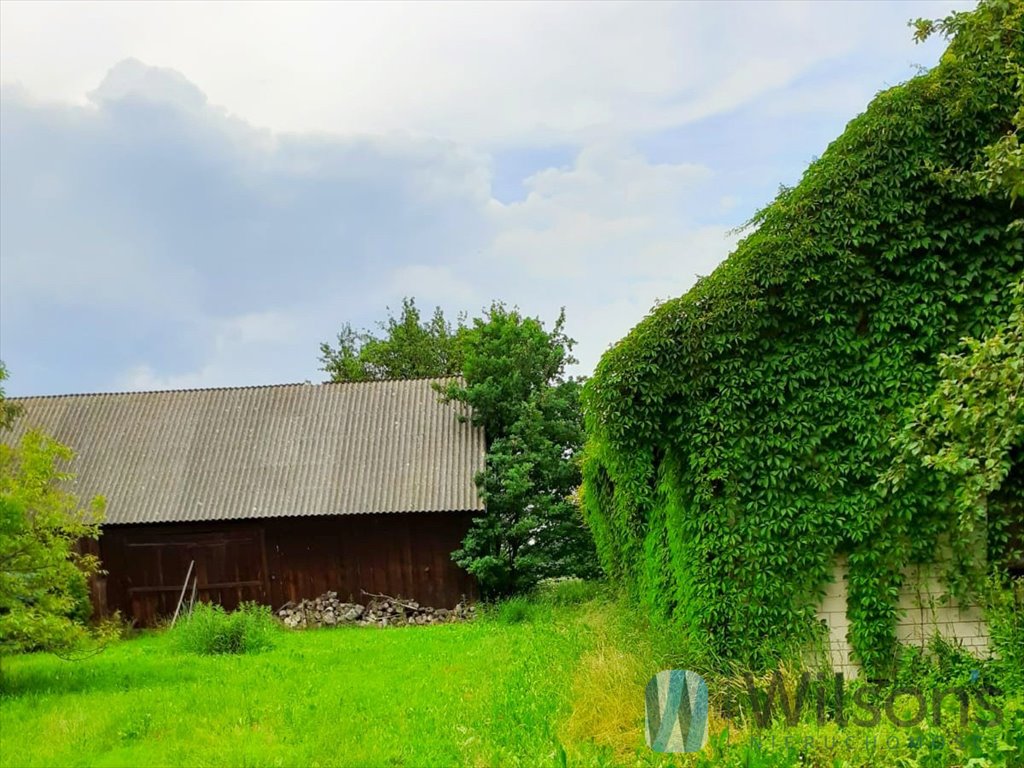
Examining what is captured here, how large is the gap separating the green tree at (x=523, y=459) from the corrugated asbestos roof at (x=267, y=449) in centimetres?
73

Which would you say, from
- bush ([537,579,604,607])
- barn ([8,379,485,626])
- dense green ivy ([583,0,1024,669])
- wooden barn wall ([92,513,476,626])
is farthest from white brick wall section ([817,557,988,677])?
wooden barn wall ([92,513,476,626])

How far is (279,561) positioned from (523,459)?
619 centimetres

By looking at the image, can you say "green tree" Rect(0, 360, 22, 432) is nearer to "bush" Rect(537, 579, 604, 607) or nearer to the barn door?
the barn door

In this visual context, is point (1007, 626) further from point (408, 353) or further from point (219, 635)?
point (408, 353)

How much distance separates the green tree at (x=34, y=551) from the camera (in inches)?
444

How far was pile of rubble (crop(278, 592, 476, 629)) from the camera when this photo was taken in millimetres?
19734

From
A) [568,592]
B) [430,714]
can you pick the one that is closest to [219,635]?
[430,714]

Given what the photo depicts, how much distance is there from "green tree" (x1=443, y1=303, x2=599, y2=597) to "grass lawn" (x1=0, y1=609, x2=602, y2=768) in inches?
166

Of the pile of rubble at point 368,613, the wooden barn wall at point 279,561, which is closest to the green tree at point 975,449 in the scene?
the pile of rubble at point 368,613

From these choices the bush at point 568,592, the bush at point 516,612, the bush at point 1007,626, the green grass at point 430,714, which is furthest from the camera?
the bush at point 568,592

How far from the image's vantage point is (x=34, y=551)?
11.6 m

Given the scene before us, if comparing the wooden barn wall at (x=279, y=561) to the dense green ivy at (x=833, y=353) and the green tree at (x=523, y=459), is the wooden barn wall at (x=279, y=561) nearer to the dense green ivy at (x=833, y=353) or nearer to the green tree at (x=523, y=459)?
the green tree at (x=523, y=459)

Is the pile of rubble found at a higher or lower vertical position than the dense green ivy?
lower

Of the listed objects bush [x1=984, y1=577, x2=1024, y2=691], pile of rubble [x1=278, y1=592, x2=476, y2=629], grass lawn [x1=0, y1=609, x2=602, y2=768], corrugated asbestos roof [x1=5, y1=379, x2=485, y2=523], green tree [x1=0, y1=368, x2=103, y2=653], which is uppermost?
corrugated asbestos roof [x1=5, y1=379, x2=485, y2=523]
